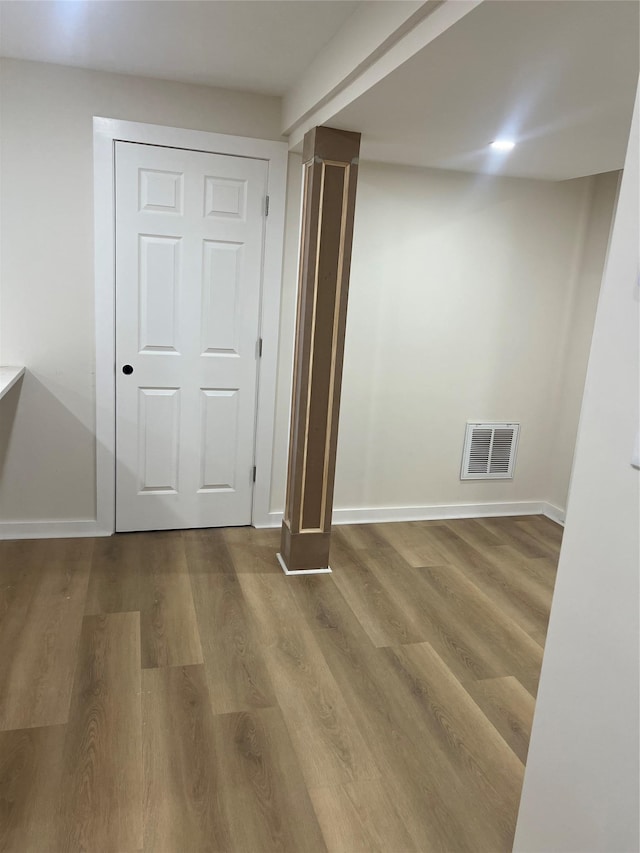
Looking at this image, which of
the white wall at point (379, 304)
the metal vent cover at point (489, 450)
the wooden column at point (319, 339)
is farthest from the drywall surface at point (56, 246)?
the metal vent cover at point (489, 450)

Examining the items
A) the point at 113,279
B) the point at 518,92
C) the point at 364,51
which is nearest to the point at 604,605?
the point at 518,92

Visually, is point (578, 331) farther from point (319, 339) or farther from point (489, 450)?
point (319, 339)

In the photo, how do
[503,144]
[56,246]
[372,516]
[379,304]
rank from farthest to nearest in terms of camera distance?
[372,516], [379,304], [56,246], [503,144]

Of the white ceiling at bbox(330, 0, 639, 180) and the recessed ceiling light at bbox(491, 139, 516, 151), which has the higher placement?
the recessed ceiling light at bbox(491, 139, 516, 151)

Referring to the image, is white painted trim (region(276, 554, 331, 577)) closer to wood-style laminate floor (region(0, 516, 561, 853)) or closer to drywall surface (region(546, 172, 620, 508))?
wood-style laminate floor (region(0, 516, 561, 853))

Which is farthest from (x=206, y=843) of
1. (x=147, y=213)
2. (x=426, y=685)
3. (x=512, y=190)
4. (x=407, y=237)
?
(x=512, y=190)

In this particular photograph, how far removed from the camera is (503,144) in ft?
9.61

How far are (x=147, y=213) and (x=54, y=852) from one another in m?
2.77

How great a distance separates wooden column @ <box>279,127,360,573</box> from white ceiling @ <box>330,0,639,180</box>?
0.20 metres

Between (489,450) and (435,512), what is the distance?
55cm

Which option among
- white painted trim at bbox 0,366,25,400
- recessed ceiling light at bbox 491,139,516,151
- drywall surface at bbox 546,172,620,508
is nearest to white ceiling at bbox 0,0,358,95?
recessed ceiling light at bbox 491,139,516,151

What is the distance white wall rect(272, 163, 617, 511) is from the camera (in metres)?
3.75

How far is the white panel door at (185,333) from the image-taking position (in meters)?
3.33

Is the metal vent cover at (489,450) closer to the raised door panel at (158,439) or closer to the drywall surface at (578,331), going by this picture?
the drywall surface at (578,331)
